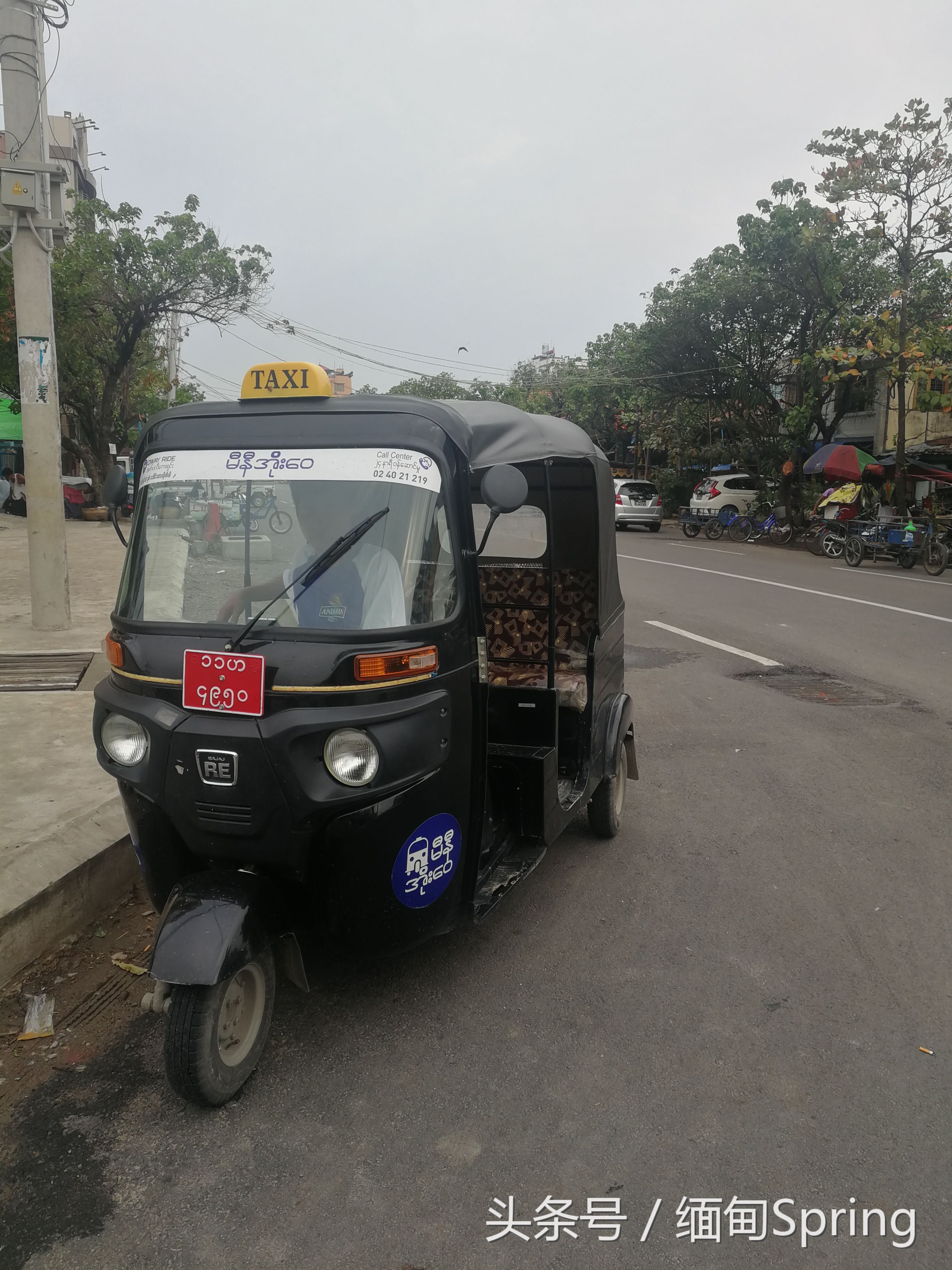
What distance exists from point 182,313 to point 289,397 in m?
26.4

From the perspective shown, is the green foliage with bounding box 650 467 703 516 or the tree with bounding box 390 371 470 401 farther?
the tree with bounding box 390 371 470 401

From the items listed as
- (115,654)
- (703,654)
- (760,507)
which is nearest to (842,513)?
(760,507)

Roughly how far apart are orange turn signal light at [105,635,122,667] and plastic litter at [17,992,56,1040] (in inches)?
49.4

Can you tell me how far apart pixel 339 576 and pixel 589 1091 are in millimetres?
1767

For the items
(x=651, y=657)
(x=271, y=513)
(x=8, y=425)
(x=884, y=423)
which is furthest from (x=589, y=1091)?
(x=8, y=425)

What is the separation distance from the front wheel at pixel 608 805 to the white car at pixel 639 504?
79.1ft

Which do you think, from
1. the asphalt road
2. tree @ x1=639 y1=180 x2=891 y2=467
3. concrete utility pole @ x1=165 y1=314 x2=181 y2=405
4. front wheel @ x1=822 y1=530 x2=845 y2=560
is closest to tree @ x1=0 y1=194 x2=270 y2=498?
concrete utility pole @ x1=165 y1=314 x2=181 y2=405

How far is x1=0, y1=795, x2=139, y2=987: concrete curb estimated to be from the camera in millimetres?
3590

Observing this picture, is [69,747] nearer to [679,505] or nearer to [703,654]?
[703,654]

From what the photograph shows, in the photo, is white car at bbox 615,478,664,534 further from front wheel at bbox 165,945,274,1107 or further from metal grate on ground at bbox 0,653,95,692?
front wheel at bbox 165,945,274,1107

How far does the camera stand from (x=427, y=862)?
10.2 ft

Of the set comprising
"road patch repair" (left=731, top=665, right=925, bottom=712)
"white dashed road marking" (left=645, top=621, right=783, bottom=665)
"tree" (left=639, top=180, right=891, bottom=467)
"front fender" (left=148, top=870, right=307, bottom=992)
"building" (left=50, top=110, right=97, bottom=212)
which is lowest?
"road patch repair" (left=731, top=665, right=925, bottom=712)

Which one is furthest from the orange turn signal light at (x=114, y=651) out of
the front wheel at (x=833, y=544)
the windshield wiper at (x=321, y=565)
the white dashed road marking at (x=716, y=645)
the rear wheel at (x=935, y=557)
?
the front wheel at (x=833, y=544)

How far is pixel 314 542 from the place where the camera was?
10.1ft
